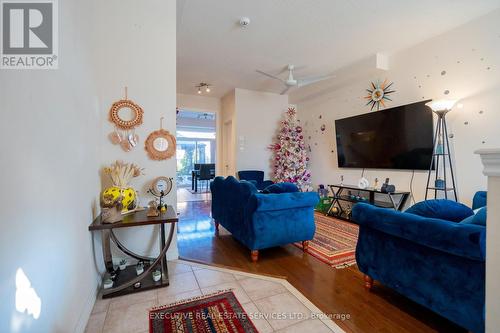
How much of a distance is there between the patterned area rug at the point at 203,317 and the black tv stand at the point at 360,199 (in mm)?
3134

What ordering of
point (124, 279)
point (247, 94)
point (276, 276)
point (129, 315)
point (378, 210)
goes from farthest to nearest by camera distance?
point (247, 94), point (276, 276), point (124, 279), point (378, 210), point (129, 315)

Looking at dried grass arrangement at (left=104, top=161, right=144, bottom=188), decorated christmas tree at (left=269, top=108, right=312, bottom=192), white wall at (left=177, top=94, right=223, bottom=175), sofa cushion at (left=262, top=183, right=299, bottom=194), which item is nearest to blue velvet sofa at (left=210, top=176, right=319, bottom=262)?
sofa cushion at (left=262, top=183, right=299, bottom=194)

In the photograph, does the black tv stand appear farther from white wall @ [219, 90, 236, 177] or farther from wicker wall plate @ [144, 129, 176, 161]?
wicker wall plate @ [144, 129, 176, 161]

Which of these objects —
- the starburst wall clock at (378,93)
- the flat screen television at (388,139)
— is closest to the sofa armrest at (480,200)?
the flat screen television at (388,139)

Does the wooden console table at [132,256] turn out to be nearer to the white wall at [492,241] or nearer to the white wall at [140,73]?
the white wall at [140,73]

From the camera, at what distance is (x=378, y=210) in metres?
1.77

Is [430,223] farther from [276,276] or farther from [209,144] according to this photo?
[209,144]

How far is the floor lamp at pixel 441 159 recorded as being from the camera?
10.3 feet

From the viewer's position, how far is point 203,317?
5.27ft

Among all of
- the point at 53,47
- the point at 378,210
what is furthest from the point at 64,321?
the point at 378,210

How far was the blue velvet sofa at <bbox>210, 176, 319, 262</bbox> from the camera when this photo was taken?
2449 mm

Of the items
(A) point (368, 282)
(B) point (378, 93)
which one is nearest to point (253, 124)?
A: (B) point (378, 93)

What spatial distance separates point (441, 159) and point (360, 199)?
53.4 inches

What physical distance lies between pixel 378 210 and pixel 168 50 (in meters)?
2.57
